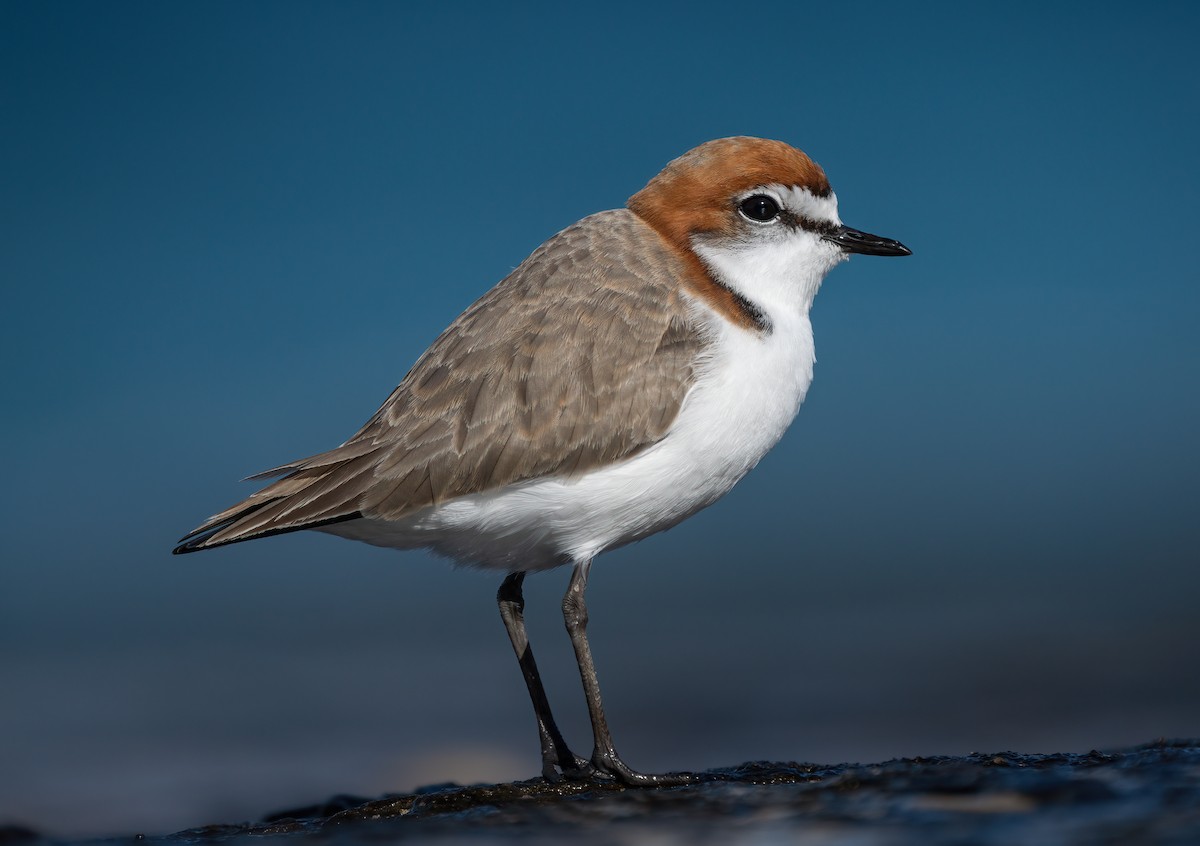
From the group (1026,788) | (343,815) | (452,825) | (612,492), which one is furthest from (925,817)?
(343,815)

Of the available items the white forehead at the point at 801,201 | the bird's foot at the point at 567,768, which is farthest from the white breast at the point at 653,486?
the bird's foot at the point at 567,768

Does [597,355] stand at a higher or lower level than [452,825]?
higher

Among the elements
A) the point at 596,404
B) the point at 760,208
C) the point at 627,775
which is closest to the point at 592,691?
the point at 627,775

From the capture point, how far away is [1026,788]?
12.2 feet

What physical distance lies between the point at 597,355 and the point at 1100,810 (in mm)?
3273

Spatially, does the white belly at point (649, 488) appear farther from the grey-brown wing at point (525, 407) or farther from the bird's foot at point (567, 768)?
the bird's foot at point (567, 768)

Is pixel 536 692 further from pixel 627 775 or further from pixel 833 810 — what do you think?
pixel 833 810

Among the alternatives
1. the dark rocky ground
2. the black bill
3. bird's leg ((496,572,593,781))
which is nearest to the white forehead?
the black bill

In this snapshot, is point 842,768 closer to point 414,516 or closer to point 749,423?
point 749,423

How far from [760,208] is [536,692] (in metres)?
3.18

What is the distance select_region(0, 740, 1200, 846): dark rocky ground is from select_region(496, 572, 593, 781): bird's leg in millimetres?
524

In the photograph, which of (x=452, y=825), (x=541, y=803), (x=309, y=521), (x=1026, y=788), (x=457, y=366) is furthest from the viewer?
(x=457, y=366)

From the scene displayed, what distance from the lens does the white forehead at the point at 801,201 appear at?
612cm

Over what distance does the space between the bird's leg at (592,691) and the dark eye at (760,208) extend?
2.24 m
